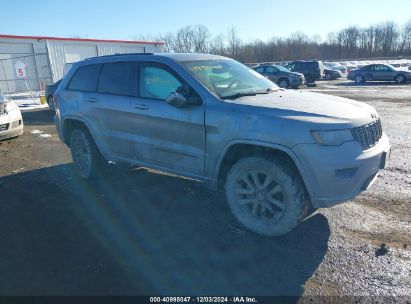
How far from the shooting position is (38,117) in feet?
45.3

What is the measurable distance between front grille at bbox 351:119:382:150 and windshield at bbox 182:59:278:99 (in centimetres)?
132

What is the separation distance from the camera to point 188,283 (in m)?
3.06

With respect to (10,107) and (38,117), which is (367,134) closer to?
(10,107)

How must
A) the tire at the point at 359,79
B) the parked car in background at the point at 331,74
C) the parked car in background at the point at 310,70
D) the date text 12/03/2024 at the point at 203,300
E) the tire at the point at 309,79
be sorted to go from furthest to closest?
the parked car in background at the point at 331,74
the tire at the point at 359,79
the tire at the point at 309,79
the parked car in background at the point at 310,70
the date text 12/03/2024 at the point at 203,300

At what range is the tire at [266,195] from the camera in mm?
3475

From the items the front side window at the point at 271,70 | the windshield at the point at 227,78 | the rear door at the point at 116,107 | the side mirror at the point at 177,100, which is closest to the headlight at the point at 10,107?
the rear door at the point at 116,107

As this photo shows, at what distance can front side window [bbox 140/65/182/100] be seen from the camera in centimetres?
429

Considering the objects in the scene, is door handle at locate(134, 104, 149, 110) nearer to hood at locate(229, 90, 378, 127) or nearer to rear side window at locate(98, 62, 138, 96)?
rear side window at locate(98, 62, 138, 96)

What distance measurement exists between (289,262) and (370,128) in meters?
1.55

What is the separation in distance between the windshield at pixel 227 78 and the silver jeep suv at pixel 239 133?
2 cm

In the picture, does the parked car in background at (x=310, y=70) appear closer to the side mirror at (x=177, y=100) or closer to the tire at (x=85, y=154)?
the tire at (x=85, y=154)

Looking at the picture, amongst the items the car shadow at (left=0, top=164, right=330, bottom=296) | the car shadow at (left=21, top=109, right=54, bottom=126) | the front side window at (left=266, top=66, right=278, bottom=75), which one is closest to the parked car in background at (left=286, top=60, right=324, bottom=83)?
the front side window at (left=266, top=66, right=278, bottom=75)

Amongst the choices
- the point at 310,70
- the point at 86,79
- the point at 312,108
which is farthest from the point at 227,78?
the point at 310,70

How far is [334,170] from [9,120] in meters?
7.73
